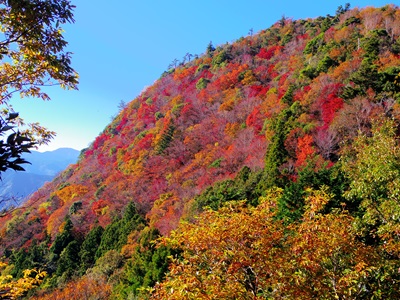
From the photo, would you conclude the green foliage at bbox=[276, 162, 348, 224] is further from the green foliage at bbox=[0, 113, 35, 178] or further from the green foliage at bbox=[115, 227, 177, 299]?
the green foliage at bbox=[0, 113, 35, 178]

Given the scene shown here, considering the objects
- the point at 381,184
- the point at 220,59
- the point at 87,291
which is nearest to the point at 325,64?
the point at 381,184

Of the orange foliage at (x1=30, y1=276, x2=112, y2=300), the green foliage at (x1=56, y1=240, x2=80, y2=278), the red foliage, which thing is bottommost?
the orange foliage at (x1=30, y1=276, x2=112, y2=300)

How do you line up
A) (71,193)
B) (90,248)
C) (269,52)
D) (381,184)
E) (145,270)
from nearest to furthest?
1. (381,184)
2. (145,270)
3. (90,248)
4. (71,193)
5. (269,52)

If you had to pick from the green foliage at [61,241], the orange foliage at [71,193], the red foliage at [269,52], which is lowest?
the green foliage at [61,241]

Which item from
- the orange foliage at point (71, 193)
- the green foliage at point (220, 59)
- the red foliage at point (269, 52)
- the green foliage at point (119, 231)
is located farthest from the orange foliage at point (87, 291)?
the green foliage at point (220, 59)

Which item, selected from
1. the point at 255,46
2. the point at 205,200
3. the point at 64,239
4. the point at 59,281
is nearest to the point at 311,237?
the point at 205,200

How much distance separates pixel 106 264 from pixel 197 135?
70.3 ft

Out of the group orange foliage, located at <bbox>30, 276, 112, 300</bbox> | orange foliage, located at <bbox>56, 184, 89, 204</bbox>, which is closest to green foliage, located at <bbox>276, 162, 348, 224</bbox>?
orange foliage, located at <bbox>30, 276, 112, 300</bbox>

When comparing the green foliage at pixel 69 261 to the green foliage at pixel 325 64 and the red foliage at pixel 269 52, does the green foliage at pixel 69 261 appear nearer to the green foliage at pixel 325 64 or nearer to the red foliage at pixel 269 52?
the green foliage at pixel 325 64

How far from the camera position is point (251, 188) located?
72.1ft

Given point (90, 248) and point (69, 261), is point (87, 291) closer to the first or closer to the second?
point (69, 261)

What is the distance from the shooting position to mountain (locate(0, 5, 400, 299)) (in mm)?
5129

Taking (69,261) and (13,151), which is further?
(69,261)

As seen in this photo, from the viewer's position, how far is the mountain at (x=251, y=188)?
5.13 meters
